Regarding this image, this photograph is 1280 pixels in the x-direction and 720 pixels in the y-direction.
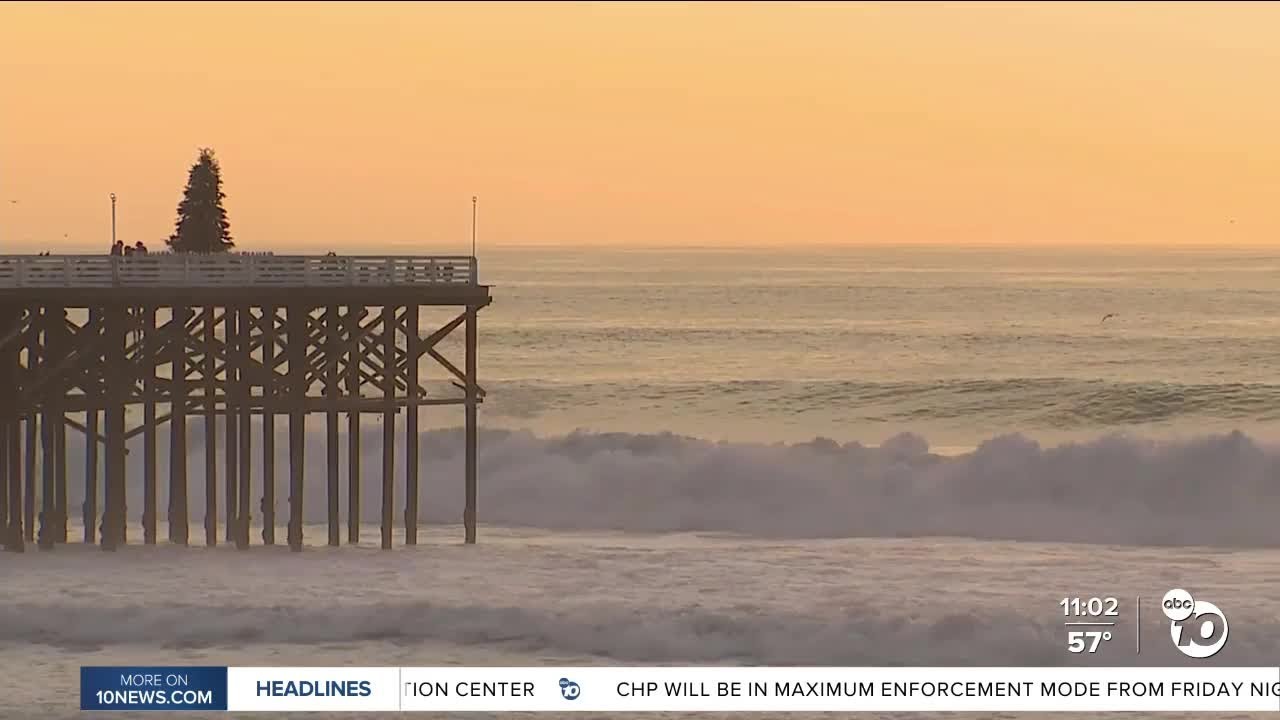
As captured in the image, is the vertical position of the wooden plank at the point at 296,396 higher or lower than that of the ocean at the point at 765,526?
higher

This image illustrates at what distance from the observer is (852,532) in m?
48.4

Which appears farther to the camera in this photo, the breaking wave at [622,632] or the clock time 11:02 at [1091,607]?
the clock time 11:02 at [1091,607]

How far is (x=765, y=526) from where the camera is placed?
159 feet

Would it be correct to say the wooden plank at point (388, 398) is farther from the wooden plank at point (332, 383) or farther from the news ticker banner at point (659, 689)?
the news ticker banner at point (659, 689)

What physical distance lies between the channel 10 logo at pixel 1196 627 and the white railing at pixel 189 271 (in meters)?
13.5

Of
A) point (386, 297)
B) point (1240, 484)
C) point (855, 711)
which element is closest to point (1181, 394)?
point (1240, 484)

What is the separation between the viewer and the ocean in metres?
30.9

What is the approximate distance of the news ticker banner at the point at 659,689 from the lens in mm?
27703

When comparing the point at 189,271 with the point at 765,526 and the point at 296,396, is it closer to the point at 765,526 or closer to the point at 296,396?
the point at 296,396

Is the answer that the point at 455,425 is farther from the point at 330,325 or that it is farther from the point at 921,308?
the point at 921,308

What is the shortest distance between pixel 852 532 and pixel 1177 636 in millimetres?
17492

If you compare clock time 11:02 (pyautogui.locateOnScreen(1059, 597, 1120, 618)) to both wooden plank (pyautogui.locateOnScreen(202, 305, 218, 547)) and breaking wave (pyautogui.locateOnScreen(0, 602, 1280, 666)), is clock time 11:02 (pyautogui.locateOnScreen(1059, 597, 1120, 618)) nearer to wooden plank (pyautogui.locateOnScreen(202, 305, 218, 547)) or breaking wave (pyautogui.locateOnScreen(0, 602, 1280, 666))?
breaking wave (pyautogui.locateOnScreen(0, 602, 1280, 666))

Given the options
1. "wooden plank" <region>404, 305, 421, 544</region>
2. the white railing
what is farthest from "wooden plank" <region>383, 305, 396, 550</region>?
the white railing

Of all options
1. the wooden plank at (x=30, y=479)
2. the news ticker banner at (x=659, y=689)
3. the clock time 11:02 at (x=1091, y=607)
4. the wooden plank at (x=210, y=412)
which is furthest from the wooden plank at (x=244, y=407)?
the clock time 11:02 at (x=1091, y=607)
